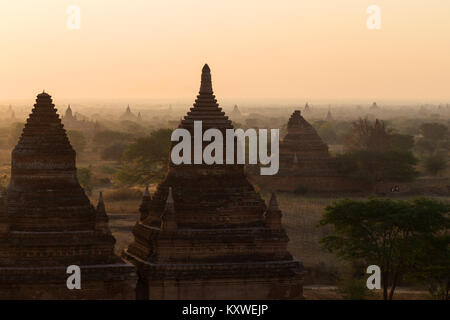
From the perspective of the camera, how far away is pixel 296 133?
223ft

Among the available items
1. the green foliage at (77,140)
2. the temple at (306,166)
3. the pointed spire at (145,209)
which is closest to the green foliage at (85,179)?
the temple at (306,166)

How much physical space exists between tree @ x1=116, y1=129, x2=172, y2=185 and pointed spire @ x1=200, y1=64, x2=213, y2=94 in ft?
118

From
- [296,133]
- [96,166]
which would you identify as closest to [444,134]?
[96,166]

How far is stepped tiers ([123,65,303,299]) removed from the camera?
2714cm

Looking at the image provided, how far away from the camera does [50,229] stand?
2636 cm

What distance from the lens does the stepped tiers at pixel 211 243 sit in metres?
27.1

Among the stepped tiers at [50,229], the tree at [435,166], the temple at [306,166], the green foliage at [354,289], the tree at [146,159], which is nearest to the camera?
the stepped tiers at [50,229]

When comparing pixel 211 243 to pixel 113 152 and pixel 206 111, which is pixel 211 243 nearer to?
pixel 206 111

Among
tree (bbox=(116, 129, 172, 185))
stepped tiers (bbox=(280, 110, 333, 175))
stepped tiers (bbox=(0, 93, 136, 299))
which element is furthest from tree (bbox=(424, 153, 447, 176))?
stepped tiers (bbox=(0, 93, 136, 299))

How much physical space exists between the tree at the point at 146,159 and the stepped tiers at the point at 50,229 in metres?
38.6

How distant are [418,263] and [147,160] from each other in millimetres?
36500

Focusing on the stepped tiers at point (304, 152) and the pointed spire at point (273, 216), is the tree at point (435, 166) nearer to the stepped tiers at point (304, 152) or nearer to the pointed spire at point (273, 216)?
the stepped tiers at point (304, 152)

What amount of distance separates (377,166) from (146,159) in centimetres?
1536

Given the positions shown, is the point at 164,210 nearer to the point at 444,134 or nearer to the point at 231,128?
the point at 231,128
